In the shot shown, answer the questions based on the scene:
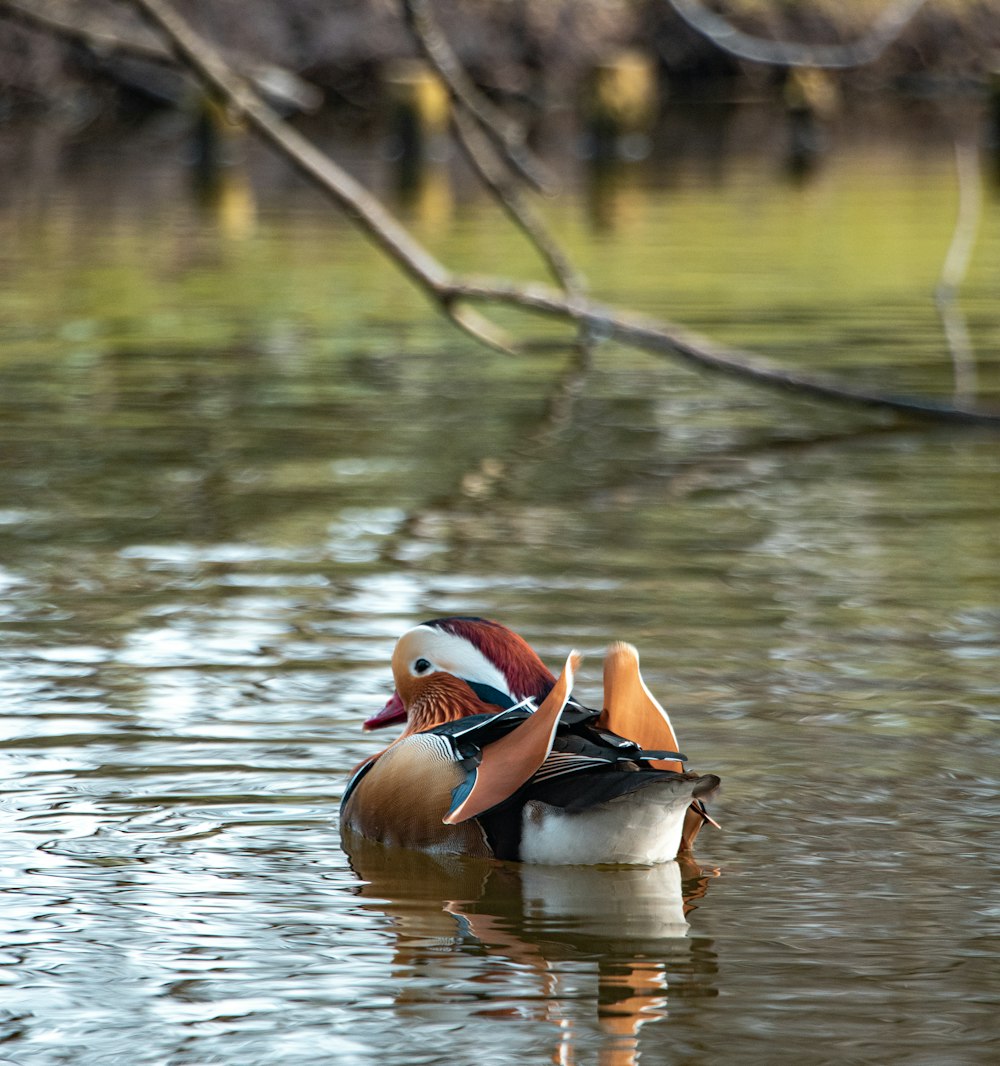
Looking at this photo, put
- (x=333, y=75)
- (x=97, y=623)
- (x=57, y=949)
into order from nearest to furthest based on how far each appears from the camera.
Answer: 1. (x=57, y=949)
2. (x=97, y=623)
3. (x=333, y=75)

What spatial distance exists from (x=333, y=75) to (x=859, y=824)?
129 feet

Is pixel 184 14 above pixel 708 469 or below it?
above

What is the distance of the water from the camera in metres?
3.68

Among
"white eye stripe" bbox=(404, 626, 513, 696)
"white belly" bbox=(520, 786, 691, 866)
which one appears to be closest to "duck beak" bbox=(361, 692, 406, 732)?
"white eye stripe" bbox=(404, 626, 513, 696)

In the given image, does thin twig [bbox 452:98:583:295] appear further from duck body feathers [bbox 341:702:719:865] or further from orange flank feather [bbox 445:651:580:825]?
orange flank feather [bbox 445:651:580:825]

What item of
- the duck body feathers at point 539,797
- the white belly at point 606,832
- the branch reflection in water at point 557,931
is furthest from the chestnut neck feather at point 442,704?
the white belly at point 606,832

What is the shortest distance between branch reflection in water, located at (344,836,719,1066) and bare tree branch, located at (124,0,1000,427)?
2751 mm

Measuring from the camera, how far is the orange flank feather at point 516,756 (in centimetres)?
394

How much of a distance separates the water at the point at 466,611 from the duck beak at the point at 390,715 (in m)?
0.20

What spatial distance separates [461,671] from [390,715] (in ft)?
0.88

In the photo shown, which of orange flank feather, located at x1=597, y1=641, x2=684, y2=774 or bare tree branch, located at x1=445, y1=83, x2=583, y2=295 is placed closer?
orange flank feather, located at x1=597, y1=641, x2=684, y2=774

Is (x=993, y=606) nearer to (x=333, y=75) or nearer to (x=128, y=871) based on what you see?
(x=128, y=871)

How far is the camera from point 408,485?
857cm

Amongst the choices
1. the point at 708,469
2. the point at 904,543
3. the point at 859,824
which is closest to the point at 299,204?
the point at 708,469
